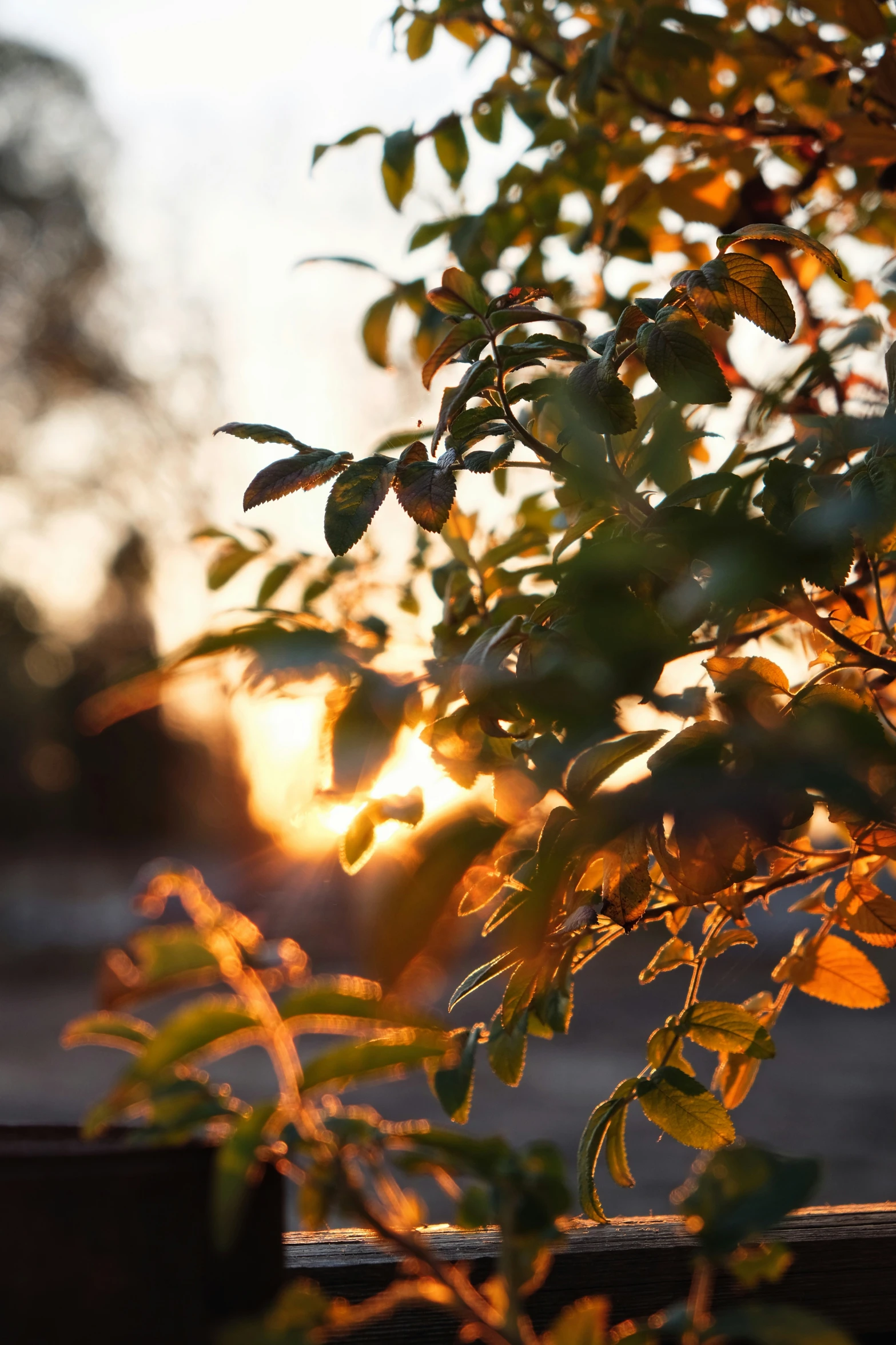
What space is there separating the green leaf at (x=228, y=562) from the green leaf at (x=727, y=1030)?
42 centimetres

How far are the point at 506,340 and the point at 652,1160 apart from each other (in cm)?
296

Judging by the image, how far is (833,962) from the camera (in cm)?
53

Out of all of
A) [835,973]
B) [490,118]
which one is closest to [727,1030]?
[835,973]

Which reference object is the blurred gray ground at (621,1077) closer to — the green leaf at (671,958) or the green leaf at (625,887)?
the green leaf at (671,958)

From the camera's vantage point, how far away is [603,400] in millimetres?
338

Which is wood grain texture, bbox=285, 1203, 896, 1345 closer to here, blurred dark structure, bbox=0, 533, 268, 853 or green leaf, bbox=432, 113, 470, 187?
green leaf, bbox=432, 113, 470, 187

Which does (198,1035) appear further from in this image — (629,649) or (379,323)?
(379,323)

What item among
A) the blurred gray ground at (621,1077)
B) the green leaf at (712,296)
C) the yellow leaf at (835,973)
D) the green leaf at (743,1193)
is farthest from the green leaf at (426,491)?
the blurred gray ground at (621,1077)

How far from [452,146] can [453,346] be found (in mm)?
432

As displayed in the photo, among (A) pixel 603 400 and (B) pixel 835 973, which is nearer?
(A) pixel 603 400

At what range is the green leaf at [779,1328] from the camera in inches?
8.8

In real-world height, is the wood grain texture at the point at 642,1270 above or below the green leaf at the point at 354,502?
below

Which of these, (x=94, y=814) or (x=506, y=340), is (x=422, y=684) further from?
(x=94, y=814)

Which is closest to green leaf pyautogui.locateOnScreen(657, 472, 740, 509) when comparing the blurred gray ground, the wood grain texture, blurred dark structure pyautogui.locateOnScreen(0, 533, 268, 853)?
the wood grain texture
